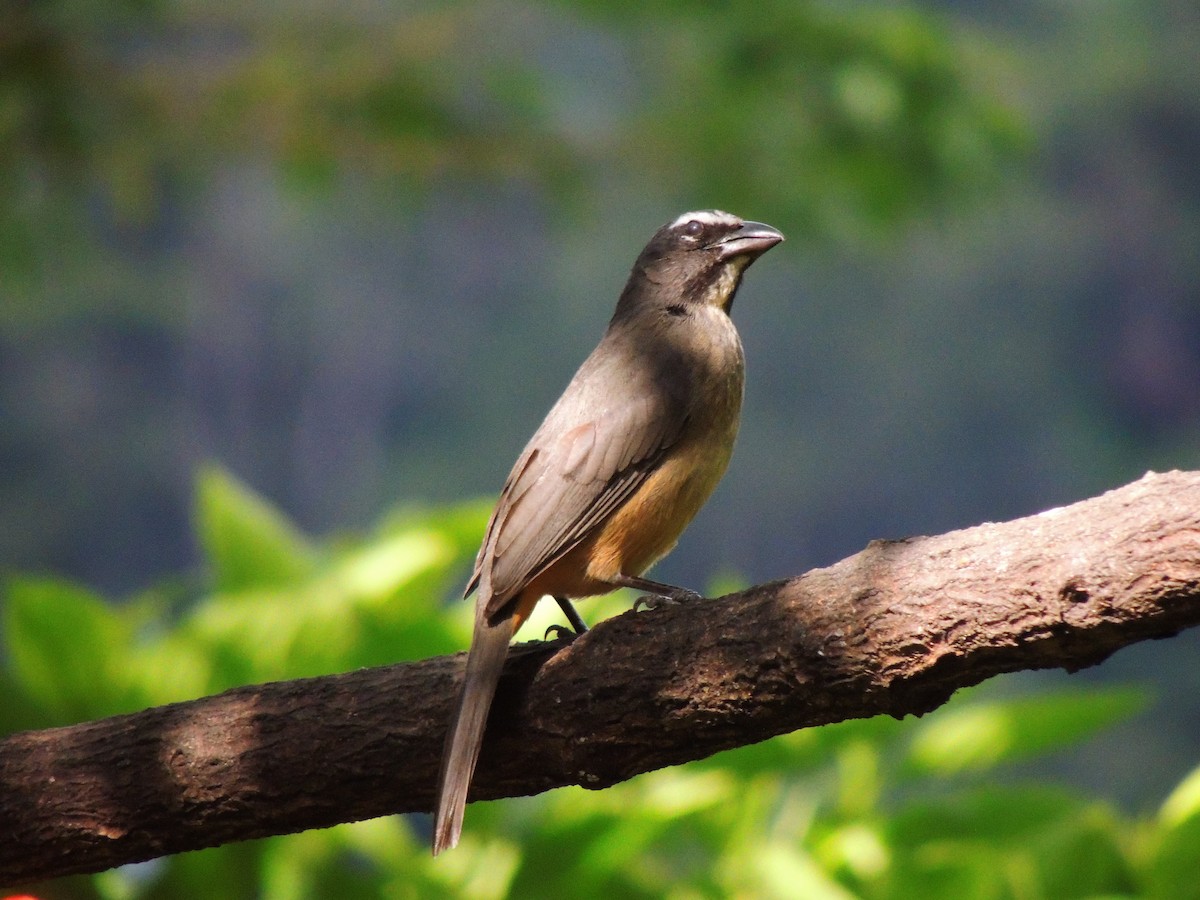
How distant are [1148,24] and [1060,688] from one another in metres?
4.72

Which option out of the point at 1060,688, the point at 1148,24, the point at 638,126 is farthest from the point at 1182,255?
the point at 638,126

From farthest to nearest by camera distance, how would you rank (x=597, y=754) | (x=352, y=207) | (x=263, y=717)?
(x=352, y=207) < (x=263, y=717) < (x=597, y=754)

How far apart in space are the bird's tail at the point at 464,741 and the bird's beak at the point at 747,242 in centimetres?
138

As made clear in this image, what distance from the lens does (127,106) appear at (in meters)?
7.07

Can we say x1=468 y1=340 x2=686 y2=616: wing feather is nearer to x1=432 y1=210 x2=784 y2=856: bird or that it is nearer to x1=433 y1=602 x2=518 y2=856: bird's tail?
x1=432 y1=210 x2=784 y2=856: bird

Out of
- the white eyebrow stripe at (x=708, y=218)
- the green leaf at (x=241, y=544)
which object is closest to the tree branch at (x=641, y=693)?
the white eyebrow stripe at (x=708, y=218)

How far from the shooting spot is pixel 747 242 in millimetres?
3371

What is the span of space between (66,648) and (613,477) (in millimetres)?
2592

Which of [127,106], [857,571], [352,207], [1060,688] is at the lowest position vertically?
[1060,688]

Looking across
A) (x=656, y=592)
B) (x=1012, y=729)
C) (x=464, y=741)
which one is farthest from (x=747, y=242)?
(x=1012, y=729)

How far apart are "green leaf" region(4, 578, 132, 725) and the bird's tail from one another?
2477mm

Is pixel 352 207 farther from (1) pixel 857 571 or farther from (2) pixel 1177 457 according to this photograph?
(1) pixel 857 571

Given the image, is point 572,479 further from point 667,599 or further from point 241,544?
point 241,544

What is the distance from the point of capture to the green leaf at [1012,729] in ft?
14.6
